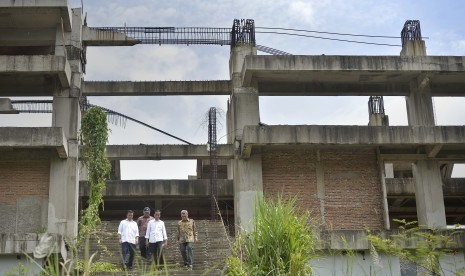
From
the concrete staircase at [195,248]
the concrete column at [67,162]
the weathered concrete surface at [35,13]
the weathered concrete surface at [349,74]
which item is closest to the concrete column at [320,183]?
the weathered concrete surface at [349,74]

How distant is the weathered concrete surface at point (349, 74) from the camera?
17.5 m

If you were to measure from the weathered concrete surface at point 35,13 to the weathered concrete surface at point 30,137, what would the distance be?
3.35m

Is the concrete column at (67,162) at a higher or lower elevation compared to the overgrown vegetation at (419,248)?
higher

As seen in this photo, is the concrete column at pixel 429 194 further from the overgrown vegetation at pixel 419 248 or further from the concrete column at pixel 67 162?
the concrete column at pixel 67 162

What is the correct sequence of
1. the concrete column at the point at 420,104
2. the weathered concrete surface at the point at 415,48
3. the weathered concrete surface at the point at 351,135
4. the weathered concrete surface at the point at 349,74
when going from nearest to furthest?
the weathered concrete surface at the point at 351,135 < the weathered concrete surface at the point at 349,74 < the concrete column at the point at 420,104 < the weathered concrete surface at the point at 415,48

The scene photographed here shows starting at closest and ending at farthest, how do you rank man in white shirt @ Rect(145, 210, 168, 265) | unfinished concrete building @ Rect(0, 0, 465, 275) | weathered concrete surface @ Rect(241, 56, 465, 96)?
man in white shirt @ Rect(145, 210, 168, 265), unfinished concrete building @ Rect(0, 0, 465, 275), weathered concrete surface @ Rect(241, 56, 465, 96)

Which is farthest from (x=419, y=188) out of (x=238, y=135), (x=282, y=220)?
(x=282, y=220)

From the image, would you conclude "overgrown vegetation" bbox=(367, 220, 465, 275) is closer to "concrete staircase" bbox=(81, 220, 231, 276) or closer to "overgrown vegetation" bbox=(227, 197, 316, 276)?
"overgrown vegetation" bbox=(227, 197, 316, 276)

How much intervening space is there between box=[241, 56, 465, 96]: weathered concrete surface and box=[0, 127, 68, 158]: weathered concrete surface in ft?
17.5

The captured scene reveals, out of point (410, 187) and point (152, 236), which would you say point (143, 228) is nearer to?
point (152, 236)

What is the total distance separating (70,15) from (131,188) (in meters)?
6.13

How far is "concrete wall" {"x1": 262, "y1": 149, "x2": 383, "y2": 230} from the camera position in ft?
58.2

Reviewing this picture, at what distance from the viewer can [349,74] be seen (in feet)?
59.9

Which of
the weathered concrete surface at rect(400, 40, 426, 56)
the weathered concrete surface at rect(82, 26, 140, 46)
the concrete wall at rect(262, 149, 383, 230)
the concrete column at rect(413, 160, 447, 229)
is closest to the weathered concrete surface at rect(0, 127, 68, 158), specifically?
the weathered concrete surface at rect(82, 26, 140, 46)
